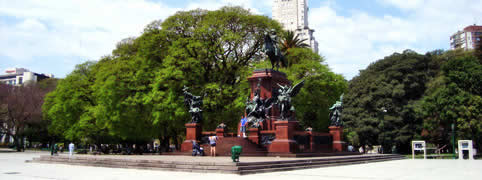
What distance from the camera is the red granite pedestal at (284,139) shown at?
20359 mm

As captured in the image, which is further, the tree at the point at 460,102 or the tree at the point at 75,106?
the tree at the point at 75,106

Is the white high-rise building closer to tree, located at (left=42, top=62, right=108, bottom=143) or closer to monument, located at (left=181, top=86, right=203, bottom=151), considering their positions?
tree, located at (left=42, top=62, right=108, bottom=143)

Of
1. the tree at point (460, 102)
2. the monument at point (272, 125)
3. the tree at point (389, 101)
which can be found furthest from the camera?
the tree at point (389, 101)

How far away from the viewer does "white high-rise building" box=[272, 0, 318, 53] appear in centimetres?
14612

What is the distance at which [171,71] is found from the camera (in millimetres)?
30781

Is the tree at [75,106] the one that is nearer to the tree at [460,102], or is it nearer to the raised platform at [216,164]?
the raised platform at [216,164]

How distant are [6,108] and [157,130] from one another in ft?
82.8

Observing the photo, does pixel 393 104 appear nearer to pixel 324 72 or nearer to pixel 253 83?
pixel 324 72

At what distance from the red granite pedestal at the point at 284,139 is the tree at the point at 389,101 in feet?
90.1

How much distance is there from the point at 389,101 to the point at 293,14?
105 metres

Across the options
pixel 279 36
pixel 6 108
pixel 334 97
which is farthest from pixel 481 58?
pixel 6 108

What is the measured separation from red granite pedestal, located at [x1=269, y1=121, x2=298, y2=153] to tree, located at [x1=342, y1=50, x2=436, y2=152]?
2746 cm

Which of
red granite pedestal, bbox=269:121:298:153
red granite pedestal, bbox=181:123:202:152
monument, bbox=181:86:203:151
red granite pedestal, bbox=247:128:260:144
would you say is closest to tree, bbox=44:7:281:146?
monument, bbox=181:86:203:151

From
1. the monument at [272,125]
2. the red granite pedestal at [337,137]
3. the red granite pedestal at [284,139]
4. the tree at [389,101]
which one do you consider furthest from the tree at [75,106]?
the tree at [389,101]
